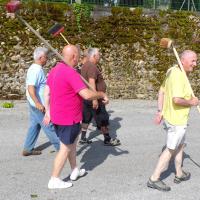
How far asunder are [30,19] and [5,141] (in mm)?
4537

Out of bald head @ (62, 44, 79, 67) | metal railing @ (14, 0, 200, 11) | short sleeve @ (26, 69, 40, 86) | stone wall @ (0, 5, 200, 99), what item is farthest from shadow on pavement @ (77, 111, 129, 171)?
metal railing @ (14, 0, 200, 11)

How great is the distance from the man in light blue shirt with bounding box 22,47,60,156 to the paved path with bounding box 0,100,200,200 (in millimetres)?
257

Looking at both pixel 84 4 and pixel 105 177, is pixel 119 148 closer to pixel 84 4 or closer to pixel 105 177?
pixel 105 177

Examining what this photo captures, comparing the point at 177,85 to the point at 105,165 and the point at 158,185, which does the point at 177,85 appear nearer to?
the point at 158,185

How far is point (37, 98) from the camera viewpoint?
261 inches

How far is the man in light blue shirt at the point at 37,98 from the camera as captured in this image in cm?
657

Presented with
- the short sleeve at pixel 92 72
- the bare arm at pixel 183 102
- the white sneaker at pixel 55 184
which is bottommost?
the white sneaker at pixel 55 184

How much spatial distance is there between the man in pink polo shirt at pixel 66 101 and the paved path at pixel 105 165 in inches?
13.5

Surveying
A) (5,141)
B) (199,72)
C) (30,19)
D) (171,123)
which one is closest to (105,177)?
(171,123)

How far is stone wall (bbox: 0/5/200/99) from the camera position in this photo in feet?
37.0

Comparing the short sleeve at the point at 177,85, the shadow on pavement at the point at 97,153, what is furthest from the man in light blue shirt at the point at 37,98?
the short sleeve at the point at 177,85

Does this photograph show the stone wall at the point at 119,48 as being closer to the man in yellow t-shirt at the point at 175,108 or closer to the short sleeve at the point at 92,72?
the short sleeve at the point at 92,72

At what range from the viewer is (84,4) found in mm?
11844

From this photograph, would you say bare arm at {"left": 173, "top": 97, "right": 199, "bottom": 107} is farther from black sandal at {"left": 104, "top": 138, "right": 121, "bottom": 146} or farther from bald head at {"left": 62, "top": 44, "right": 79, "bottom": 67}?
black sandal at {"left": 104, "top": 138, "right": 121, "bottom": 146}
